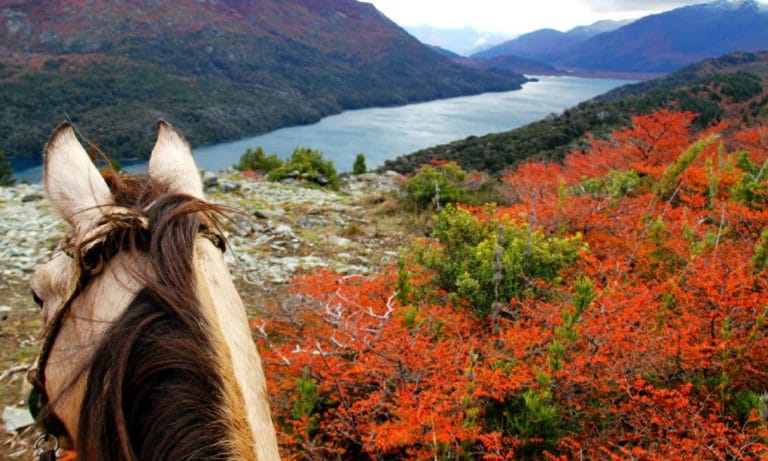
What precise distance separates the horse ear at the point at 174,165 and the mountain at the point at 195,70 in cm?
3300

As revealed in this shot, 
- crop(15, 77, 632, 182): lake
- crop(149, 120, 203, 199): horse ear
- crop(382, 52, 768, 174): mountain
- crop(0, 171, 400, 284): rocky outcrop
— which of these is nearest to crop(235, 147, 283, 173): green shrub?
crop(0, 171, 400, 284): rocky outcrop

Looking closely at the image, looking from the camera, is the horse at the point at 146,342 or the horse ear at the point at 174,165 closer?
the horse at the point at 146,342

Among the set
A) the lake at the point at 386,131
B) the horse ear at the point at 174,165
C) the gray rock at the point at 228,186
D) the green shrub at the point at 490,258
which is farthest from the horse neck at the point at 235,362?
the lake at the point at 386,131

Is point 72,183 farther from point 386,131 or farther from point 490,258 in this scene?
point 386,131

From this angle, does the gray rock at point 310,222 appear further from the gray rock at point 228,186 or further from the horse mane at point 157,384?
the horse mane at point 157,384

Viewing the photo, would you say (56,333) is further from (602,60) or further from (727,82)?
(602,60)

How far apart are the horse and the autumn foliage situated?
1.77m

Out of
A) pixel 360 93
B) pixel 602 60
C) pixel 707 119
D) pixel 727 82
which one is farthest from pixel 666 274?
pixel 602 60

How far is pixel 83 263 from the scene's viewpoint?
0.89m

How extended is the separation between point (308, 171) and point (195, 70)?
216ft

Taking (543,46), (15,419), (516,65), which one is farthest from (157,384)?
(543,46)

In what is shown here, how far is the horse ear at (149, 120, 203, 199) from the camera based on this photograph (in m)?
1.26

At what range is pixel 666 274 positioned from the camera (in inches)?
184

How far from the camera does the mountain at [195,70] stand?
44625 millimetres
